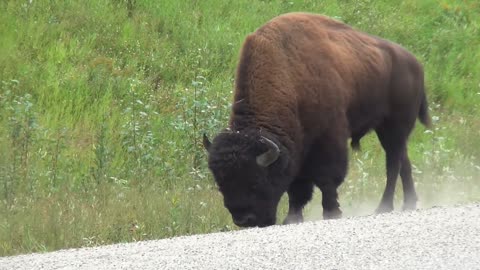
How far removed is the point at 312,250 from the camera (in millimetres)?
5953

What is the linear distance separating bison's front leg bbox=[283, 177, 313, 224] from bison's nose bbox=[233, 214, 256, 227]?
115 cm

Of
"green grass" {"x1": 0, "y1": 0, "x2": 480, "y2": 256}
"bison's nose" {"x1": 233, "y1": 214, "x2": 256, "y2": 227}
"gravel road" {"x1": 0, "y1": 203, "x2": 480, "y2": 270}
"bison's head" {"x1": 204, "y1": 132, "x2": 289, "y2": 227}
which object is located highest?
"gravel road" {"x1": 0, "y1": 203, "x2": 480, "y2": 270}

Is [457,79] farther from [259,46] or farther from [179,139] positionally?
[259,46]

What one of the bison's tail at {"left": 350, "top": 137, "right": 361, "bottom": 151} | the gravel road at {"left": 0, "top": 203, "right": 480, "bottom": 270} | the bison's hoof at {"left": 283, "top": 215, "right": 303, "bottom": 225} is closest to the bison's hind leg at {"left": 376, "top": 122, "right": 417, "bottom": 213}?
the bison's tail at {"left": 350, "top": 137, "right": 361, "bottom": 151}

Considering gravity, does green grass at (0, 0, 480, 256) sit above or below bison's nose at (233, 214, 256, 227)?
below

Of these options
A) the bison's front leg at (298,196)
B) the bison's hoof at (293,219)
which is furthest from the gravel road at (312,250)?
the bison's front leg at (298,196)

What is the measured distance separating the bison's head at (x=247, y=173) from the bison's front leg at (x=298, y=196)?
83 centimetres

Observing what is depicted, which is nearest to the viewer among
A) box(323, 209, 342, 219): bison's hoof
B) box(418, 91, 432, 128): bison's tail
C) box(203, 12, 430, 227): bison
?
box(203, 12, 430, 227): bison

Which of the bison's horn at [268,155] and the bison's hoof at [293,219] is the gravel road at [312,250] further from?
the bison's hoof at [293,219]

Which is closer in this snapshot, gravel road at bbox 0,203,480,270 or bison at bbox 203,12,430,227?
gravel road at bbox 0,203,480,270

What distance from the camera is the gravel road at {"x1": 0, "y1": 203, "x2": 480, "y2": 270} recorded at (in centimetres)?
564

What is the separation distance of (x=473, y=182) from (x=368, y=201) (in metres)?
1.49

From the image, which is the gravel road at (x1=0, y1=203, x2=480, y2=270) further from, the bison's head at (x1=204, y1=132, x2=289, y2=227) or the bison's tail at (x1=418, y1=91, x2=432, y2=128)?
the bison's tail at (x1=418, y1=91, x2=432, y2=128)

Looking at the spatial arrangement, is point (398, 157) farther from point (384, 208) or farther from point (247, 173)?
point (247, 173)
